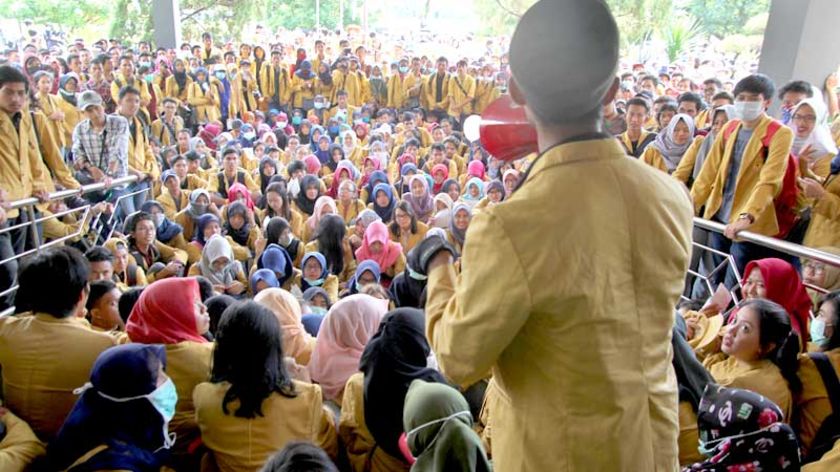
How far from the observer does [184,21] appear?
19.3m

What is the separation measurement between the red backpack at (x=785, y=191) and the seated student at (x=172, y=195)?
15.5ft

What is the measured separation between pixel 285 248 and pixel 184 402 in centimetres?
282

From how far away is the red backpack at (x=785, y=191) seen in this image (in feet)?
10.6

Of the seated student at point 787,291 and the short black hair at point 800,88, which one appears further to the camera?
the short black hair at point 800,88

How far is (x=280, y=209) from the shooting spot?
227 inches

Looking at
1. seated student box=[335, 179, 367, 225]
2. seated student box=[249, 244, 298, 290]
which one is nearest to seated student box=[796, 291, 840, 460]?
seated student box=[249, 244, 298, 290]

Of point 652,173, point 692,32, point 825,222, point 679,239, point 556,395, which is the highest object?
point 692,32

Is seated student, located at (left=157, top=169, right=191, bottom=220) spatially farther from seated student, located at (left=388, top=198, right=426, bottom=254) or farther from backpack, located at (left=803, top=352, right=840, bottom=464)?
backpack, located at (left=803, top=352, right=840, bottom=464)

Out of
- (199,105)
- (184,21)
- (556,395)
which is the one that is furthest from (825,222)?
(184,21)

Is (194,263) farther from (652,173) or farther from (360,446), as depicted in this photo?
(652,173)

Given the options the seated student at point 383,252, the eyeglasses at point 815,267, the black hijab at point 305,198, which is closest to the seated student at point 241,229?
the seated student at point 383,252

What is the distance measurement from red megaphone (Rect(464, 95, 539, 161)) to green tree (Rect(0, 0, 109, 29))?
23.3 meters

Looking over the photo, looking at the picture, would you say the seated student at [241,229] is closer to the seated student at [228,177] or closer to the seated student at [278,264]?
the seated student at [278,264]

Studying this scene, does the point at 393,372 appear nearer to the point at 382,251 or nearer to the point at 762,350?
the point at 762,350
